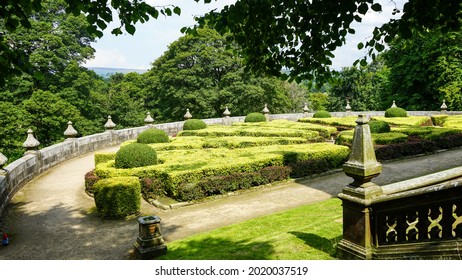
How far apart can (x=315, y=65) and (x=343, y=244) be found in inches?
120

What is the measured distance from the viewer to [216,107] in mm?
39938

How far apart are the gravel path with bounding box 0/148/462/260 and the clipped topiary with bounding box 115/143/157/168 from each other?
5.95ft

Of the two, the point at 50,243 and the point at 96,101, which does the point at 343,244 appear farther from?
the point at 96,101

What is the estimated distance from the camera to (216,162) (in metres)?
13.3

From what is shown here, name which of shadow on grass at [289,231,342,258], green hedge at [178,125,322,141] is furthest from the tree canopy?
green hedge at [178,125,322,141]

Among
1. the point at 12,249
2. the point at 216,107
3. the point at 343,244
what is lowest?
the point at 12,249

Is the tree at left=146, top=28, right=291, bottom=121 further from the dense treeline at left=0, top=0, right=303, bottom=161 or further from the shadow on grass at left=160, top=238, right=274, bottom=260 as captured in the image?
the shadow on grass at left=160, top=238, right=274, bottom=260


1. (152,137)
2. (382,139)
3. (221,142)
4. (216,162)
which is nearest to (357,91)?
(382,139)

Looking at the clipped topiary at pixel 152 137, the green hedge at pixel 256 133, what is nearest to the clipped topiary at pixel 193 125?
the green hedge at pixel 256 133

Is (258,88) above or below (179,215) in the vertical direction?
above

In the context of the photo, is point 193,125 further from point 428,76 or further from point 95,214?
point 428,76

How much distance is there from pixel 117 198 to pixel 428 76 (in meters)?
37.2

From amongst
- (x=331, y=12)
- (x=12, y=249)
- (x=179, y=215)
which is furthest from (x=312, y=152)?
(x=12, y=249)

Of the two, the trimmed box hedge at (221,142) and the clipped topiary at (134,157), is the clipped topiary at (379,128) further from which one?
the clipped topiary at (134,157)
